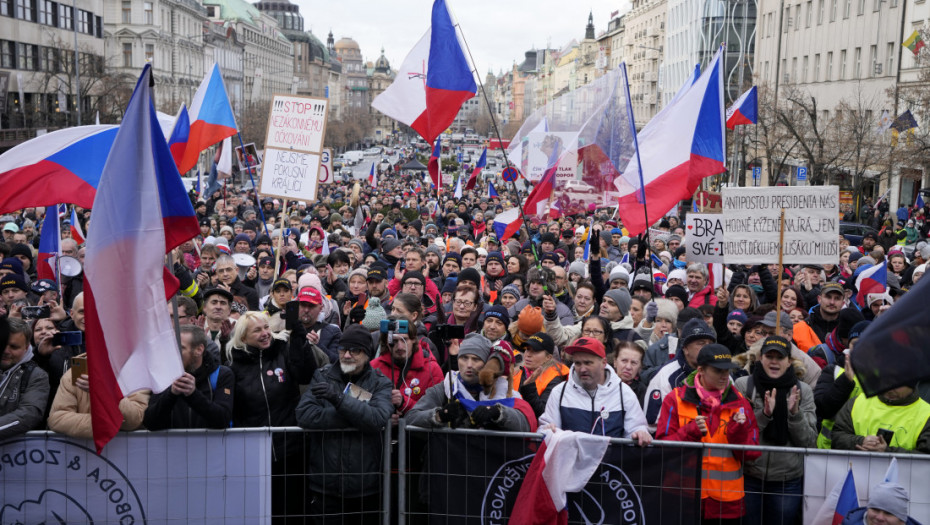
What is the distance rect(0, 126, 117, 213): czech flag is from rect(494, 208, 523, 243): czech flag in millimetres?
8184

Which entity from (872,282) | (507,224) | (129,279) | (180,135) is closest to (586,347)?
(129,279)

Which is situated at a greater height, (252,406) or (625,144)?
(625,144)

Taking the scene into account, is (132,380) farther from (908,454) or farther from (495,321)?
(908,454)

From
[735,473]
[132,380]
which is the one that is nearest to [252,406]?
[132,380]

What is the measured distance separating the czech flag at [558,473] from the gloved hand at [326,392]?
42.9 inches

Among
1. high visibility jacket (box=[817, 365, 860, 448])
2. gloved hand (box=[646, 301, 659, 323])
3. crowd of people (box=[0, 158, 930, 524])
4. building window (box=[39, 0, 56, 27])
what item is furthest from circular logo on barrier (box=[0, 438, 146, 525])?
building window (box=[39, 0, 56, 27])

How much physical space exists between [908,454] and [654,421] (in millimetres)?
1494

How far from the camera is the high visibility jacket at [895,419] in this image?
5203 mm

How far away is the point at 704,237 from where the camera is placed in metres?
10.3

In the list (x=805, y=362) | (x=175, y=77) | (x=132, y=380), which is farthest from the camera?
(x=175, y=77)

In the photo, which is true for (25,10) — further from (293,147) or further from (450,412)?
(450,412)

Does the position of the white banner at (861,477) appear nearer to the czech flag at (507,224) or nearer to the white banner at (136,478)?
the white banner at (136,478)

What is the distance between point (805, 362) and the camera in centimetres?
628

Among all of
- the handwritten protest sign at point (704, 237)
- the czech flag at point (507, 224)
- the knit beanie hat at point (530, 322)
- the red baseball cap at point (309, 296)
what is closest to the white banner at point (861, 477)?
the knit beanie hat at point (530, 322)
